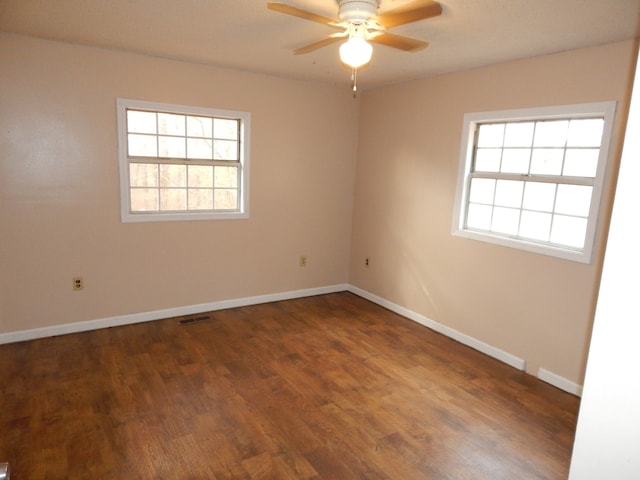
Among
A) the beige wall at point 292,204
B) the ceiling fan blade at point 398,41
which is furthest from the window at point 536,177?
the ceiling fan blade at point 398,41

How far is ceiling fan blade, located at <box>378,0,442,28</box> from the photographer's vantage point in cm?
188

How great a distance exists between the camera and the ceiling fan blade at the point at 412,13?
1.88m

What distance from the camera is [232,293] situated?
174 inches

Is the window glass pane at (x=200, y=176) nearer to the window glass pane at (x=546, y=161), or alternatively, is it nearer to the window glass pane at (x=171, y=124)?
the window glass pane at (x=171, y=124)

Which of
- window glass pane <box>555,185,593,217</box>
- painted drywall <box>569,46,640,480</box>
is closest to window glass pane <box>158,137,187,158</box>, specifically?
window glass pane <box>555,185,593,217</box>

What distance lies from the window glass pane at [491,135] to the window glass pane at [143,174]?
299 centimetres

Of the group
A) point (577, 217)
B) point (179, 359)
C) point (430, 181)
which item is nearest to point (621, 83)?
point (577, 217)

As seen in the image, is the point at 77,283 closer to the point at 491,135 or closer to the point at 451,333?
the point at 451,333

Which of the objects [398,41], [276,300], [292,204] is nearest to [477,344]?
[276,300]

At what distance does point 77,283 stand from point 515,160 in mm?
3896

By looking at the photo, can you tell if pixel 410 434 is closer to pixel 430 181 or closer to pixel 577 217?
pixel 577 217

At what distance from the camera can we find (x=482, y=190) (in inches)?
144

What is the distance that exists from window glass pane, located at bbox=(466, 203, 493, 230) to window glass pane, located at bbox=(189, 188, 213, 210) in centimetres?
255

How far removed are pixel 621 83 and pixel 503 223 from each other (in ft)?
4.23
